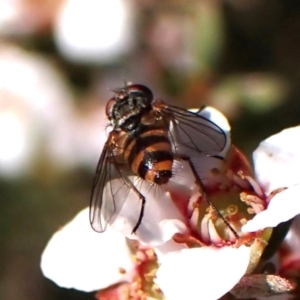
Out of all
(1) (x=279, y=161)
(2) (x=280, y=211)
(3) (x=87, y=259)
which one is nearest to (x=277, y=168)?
(1) (x=279, y=161)

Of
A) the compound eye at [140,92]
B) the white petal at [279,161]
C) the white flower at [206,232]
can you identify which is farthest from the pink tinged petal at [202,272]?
the compound eye at [140,92]

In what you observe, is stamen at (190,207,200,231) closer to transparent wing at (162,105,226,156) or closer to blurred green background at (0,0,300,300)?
transparent wing at (162,105,226,156)

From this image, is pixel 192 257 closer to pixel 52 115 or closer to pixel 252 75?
pixel 252 75

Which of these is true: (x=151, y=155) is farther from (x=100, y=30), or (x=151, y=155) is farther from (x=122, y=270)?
(x=100, y=30)

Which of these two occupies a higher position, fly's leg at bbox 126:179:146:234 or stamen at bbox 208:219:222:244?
fly's leg at bbox 126:179:146:234

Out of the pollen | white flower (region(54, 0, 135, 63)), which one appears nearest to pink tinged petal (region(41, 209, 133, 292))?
the pollen

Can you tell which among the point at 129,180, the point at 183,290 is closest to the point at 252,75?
the point at 129,180
